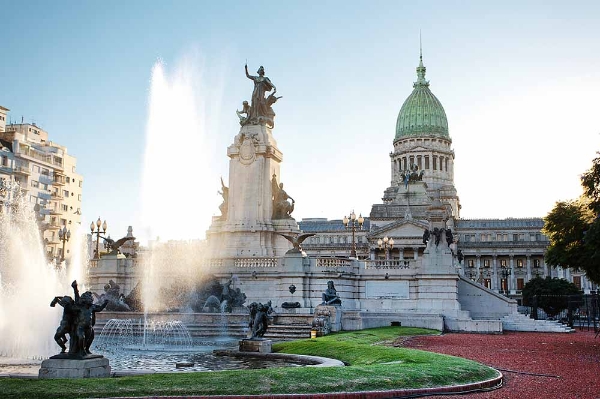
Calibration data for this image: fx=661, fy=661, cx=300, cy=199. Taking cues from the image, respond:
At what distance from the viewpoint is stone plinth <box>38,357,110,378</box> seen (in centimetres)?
1611

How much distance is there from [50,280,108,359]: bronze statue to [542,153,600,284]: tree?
19650mm

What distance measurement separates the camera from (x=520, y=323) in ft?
137

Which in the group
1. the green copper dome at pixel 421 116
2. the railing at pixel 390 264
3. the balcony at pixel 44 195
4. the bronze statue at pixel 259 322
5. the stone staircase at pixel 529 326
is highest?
the green copper dome at pixel 421 116

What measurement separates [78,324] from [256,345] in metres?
8.58

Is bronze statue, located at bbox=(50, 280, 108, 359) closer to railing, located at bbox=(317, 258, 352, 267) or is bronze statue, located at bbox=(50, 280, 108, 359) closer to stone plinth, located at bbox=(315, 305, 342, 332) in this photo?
stone plinth, located at bbox=(315, 305, 342, 332)

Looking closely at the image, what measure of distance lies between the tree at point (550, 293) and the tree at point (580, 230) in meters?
24.7

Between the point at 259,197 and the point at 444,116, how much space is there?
12551cm

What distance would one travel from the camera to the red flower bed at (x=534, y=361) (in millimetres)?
16078

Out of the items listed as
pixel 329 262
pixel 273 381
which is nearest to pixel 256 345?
pixel 273 381

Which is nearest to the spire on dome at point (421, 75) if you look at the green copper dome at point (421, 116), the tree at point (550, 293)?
the green copper dome at point (421, 116)

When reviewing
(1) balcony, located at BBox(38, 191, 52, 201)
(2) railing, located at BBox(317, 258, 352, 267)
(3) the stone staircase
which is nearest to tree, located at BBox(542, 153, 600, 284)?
(3) the stone staircase

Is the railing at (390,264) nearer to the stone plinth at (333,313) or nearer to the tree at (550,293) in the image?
the stone plinth at (333,313)

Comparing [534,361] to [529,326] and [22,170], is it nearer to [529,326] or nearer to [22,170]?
[529,326]

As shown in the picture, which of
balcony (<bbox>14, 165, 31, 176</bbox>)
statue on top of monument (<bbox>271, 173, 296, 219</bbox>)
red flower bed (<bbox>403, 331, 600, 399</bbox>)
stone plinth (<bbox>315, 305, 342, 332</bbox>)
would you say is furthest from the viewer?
balcony (<bbox>14, 165, 31, 176</bbox>)
